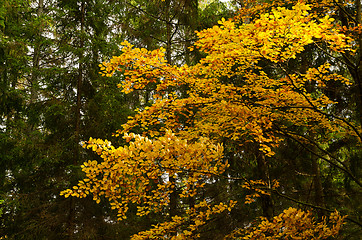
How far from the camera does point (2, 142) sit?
7.39 meters

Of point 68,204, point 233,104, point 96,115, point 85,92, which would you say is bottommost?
point 68,204

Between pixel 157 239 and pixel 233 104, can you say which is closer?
pixel 233 104

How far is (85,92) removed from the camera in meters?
8.45

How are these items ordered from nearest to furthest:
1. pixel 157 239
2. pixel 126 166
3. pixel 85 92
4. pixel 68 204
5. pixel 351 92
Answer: pixel 126 166 → pixel 157 239 → pixel 351 92 → pixel 68 204 → pixel 85 92

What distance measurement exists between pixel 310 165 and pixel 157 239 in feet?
16.9

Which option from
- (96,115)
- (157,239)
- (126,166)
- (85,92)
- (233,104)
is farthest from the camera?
(85,92)

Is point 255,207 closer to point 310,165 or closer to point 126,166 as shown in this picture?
point 310,165

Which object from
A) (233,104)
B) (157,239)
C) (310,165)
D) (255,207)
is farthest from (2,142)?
(310,165)

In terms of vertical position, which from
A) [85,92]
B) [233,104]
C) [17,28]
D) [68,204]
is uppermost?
[17,28]

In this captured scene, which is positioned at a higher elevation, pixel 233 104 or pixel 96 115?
pixel 96 115

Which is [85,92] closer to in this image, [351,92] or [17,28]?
[17,28]

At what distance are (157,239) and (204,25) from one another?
699 centimetres

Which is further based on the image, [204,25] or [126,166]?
[204,25]

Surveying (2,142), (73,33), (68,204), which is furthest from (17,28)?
(68,204)
